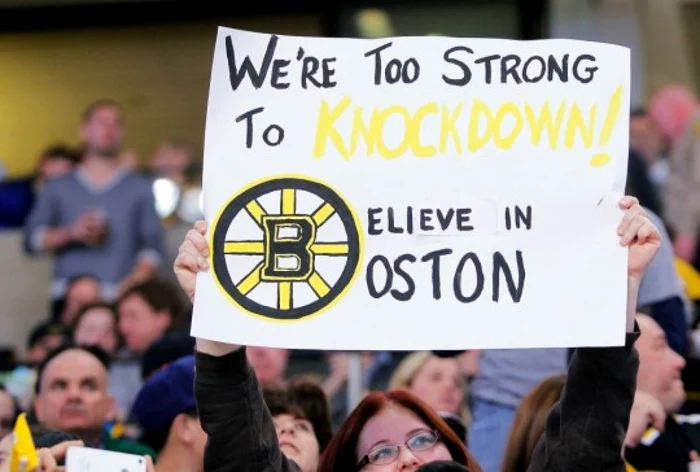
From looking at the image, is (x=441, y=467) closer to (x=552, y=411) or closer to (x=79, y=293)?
(x=552, y=411)

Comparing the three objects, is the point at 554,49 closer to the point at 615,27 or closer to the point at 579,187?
the point at 579,187

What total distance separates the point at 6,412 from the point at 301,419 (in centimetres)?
155

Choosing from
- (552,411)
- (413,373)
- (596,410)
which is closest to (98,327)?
(413,373)

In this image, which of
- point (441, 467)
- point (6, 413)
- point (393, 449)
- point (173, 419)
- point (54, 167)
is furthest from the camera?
point (54, 167)

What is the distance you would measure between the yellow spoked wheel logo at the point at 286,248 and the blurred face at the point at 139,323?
13.0 ft

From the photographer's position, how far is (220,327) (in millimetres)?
3617

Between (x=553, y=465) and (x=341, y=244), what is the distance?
662 mm

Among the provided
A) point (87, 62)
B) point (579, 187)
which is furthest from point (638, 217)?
point (87, 62)

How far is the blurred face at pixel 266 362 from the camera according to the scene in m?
6.55

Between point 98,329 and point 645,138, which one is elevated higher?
point 645,138

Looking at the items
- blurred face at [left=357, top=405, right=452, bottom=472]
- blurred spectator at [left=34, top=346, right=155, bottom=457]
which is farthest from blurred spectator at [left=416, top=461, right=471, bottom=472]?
blurred spectator at [left=34, top=346, right=155, bottom=457]

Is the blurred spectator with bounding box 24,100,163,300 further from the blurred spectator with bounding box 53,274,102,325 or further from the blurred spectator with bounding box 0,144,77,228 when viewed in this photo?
the blurred spectator with bounding box 0,144,77,228

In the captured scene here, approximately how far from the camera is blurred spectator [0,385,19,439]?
579cm

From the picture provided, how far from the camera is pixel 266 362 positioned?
6.71 metres
